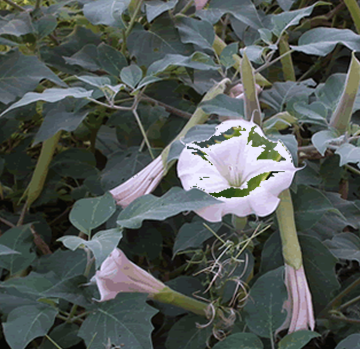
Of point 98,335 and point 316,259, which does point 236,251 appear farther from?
point 98,335

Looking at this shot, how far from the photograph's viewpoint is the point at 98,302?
60cm

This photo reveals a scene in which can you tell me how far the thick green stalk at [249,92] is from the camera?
0.58 meters

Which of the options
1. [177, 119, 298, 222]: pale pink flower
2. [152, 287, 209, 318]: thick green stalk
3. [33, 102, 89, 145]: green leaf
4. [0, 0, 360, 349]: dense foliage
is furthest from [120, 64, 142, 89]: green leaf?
[152, 287, 209, 318]: thick green stalk

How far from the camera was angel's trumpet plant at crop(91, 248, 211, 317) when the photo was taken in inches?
21.6

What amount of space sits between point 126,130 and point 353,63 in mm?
484

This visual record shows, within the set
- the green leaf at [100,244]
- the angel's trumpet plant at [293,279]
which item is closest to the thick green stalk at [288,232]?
the angel's trumpet plant at [293,279]

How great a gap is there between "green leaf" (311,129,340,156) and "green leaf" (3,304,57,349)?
38 centimetres

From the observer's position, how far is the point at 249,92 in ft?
1.94

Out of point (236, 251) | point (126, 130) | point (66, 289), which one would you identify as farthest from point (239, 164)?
point (126, 130)

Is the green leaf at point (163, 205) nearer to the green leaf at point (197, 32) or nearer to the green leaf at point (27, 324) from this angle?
the green leaf at point (27, 324)

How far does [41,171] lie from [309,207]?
518mm

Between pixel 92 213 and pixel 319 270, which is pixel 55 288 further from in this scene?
pixel 319 270

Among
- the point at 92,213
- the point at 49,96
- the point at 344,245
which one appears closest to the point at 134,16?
the point at 49,96

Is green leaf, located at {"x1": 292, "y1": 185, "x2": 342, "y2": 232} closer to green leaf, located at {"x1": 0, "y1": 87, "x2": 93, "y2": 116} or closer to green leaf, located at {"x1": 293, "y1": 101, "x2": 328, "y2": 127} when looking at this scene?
green leaf, located at {"x1": 293, "y1": 101, "x2": 328, "y2": 127}
